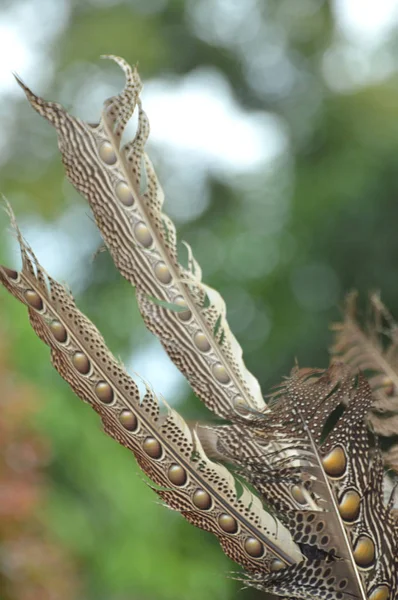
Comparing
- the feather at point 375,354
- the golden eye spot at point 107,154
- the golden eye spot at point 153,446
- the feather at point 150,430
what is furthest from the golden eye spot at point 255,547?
the golden eye spot at point 107,154

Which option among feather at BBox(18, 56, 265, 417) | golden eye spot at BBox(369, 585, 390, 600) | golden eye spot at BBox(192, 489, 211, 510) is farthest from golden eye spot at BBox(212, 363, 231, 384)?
golden eye spot at BBox(369, 585, 390, 600)

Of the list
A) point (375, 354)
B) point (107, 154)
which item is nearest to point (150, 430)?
point (107, 154)

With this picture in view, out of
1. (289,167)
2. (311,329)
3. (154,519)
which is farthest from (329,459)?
(289,167)

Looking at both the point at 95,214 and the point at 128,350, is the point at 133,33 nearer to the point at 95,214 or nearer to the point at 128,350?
the point at 128,350

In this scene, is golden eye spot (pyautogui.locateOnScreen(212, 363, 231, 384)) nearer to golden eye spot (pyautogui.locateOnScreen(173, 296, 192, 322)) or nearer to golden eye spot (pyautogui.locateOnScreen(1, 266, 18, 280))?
golden eye spot (pyautogui.locateOnScreen(173, 296, 192, 322))

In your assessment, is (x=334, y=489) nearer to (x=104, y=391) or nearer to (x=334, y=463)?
(x=334, y=463)
